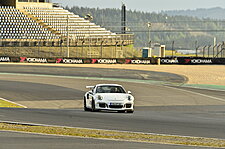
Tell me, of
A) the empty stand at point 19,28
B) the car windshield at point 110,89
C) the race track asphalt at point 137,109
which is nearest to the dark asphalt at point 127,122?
the race track asphalt at point 137,109

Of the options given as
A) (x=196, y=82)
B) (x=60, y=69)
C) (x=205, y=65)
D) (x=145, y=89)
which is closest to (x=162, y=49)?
(x=205, y=65)

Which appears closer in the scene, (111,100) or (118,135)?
(118,135)

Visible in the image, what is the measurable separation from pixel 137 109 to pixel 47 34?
59.4 meters

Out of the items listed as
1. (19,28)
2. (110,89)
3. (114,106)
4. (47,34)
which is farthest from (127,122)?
(47,34)

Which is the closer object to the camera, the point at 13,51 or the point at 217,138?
the point at 217,138

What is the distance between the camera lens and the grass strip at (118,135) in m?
13.9

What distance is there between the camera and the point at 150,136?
14969 mm

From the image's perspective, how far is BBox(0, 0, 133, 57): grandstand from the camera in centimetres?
7906

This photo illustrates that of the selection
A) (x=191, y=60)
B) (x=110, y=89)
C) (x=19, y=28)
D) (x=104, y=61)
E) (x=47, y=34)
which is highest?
(x=19, y=28)

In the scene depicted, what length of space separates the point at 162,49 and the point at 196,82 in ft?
162

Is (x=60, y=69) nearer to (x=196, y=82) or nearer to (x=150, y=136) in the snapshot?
(x=196, y=82)

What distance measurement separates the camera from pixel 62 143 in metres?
13.2

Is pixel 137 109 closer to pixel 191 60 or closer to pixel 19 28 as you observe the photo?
pixel 191 60

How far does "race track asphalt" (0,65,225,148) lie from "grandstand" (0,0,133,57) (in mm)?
16829
